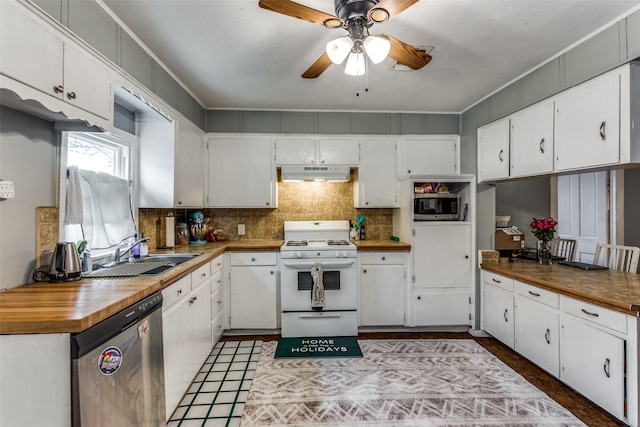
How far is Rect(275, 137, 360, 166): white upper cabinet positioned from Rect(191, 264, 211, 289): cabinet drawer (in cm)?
149

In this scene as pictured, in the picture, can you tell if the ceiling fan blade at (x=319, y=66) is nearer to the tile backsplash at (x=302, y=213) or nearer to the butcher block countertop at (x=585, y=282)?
the tile backsplash at (x=302, y=213)

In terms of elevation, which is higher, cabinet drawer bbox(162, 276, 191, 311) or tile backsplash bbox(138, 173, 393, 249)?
tile backsplash bbox(138, 173, 393, 249)

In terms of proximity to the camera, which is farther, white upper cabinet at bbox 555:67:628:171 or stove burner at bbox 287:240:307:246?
stove burner at bbox 287:240:307:246

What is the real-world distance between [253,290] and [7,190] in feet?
6.98

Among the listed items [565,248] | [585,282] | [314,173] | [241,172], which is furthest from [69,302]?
[565,248]

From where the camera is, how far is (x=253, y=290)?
3150 millimetres

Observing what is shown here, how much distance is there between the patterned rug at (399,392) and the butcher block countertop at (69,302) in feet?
3.61

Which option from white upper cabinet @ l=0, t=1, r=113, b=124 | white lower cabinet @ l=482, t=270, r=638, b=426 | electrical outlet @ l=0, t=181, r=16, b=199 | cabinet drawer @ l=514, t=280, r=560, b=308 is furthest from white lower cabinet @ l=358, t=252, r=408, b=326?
electrical outlet @ l=0, t=181, r=16, b=199

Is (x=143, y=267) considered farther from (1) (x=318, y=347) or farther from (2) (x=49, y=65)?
(1) (x=318, y=347)

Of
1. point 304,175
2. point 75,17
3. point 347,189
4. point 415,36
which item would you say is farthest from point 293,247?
point 75,17

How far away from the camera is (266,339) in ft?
10.1

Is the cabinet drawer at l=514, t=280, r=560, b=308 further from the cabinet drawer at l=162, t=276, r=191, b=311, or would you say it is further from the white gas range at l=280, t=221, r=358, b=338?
the cabinet drawer at l=162, t=276, r=191, b=311

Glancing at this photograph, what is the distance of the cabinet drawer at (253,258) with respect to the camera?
3.14 metres

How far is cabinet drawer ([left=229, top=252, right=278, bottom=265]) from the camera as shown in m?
3.14
